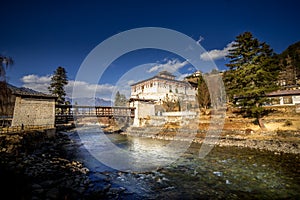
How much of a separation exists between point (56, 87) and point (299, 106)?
1755 inches

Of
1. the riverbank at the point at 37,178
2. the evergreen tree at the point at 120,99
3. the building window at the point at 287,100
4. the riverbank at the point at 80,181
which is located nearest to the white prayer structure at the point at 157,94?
the evergreen tree at the point at 120,99

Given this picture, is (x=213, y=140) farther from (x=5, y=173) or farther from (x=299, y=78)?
(x=299, y=78)

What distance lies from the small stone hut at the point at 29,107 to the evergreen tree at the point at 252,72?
910 inches

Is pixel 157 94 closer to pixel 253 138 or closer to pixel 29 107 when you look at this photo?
pixel 253 138

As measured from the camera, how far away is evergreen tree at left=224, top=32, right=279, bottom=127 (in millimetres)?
17266

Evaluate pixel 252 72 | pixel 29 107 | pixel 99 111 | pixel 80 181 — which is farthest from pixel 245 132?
pixel 29 107

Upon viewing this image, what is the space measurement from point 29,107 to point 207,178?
2102cm

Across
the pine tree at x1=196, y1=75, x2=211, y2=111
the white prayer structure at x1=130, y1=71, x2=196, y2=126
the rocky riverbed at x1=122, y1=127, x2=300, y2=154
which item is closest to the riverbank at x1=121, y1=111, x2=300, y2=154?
the rocky riverbed at x1=122, y1=127, x2=300, y2=154

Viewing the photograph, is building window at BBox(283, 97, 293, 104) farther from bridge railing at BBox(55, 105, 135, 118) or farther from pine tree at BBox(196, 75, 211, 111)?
bridge railing at BBox(55, 105, 135, 118)

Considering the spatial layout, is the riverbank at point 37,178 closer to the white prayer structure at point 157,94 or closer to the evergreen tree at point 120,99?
the white prayer structure at point 157,94

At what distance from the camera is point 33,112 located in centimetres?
1969

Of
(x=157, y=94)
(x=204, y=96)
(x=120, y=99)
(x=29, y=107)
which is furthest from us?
(x=120, y=99)

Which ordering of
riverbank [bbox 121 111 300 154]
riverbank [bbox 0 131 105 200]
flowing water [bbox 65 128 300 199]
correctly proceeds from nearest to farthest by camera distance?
riverbank [bbox 0 131 105 200]
flowing water [bbox 65 128 300 199]
riverbank [bbox 121 111 300 154]

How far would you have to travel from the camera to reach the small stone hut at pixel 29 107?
18.7m
